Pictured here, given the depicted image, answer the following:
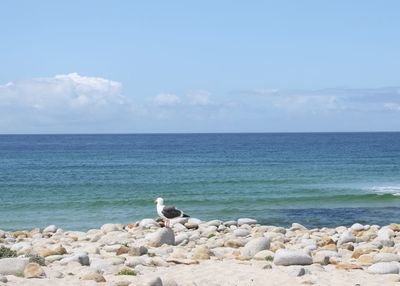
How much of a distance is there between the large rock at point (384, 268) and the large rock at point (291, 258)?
1282mm

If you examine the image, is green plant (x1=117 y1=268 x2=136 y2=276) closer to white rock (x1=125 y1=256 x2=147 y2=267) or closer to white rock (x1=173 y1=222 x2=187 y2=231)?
white rock (x1=125 y1=256 x2=147 y2=267)

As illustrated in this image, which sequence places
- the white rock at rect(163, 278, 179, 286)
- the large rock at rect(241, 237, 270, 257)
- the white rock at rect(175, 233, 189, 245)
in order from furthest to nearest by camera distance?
the white rock at rect(175, 233, 189, 245), the large rock at rect(241, 237, 270, 257), the white rock at rect(163, 278, 179, 286)

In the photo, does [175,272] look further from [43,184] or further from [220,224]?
[43,184]

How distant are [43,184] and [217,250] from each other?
101ft

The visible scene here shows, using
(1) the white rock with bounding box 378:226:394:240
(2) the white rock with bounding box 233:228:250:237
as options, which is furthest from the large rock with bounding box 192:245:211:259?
(1) the white rock with bounding box 378:226:394:240

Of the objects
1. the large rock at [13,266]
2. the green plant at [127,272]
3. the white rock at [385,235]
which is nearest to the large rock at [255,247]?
the green plant at [127,272]

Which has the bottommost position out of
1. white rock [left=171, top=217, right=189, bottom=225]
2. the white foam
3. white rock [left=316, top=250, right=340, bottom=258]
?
the white foam

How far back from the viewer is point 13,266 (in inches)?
467

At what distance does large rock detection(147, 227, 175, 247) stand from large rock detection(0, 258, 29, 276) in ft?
17.1

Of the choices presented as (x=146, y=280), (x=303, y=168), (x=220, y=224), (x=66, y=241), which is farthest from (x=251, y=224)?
(x=303, y=168)

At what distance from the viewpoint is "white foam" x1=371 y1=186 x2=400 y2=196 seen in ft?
124

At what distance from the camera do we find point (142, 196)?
3872 centimetres

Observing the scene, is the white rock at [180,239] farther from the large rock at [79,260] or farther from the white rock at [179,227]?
the large rock at [79,260]

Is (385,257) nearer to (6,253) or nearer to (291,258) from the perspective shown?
(291,258)
